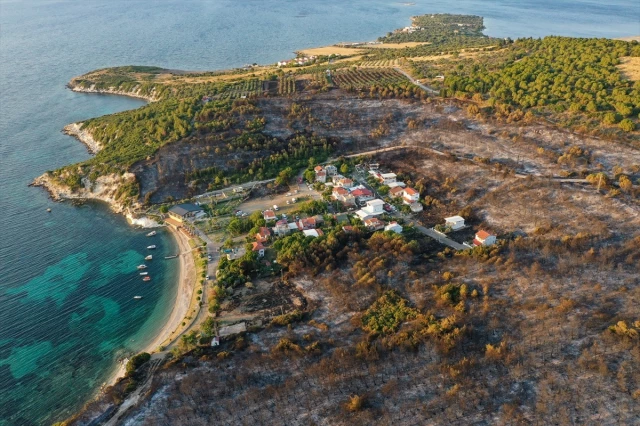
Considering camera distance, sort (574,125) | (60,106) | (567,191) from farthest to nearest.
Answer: (60,106)
(574,125)
(567,191)

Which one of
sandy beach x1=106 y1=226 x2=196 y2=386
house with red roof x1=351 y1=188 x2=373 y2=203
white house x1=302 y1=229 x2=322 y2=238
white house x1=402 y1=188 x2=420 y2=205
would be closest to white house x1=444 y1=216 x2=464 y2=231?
white house x1=402 y1=188 x2=420 y2=205

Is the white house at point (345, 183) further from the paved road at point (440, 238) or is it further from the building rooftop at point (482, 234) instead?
the building rooftop at point (482, 234)

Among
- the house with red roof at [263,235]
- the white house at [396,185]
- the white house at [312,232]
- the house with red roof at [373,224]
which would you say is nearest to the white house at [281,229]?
the house with red roof at [263,235]

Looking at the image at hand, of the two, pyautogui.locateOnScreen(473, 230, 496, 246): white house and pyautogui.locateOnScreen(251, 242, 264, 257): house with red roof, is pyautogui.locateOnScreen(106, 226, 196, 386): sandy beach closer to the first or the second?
pyautogui.locateOnScreen(251, 242, 264, 257): house with red roof

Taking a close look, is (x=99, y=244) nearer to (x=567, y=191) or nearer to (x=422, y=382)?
(x=422, y=382)

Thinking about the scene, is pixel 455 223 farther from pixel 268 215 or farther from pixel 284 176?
pixel 284 176

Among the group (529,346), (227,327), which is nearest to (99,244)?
(227,327)
